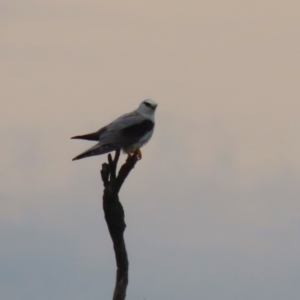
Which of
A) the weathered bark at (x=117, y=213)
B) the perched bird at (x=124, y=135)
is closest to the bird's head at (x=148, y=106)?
the perched bird at (x=124, y=135)

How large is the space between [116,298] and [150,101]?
594 centimetres

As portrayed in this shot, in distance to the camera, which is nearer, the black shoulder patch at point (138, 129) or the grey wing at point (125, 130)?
the grey wing at point (125, 130)

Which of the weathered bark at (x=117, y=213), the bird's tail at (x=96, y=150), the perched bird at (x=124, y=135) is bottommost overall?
the weathered bark at (x=117, y=213)

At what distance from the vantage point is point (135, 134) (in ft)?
59.0

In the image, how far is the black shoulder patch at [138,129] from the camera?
58.7 feet

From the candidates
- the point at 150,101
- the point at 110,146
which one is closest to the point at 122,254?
the point at 110,146

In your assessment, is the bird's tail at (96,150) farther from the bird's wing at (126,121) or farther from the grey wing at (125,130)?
the bird's wing at (126,121)

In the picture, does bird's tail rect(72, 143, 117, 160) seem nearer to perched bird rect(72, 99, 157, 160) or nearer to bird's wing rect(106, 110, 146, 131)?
perched bird rect(72, 99, 157, 160)

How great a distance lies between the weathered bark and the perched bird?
8.32ft

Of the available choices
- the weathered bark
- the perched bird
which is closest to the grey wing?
the perched bird

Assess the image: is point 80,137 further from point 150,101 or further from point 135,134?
point 150,101

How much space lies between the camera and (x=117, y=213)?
45.9 ft

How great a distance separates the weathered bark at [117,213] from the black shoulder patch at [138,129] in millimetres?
3398

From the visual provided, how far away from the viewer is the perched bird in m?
17.3
